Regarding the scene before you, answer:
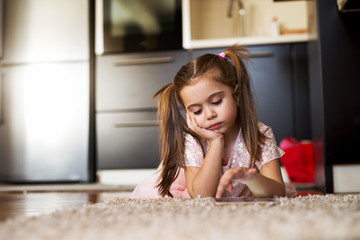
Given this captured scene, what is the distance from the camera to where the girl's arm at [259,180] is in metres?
0.73

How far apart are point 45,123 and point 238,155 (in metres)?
1.49

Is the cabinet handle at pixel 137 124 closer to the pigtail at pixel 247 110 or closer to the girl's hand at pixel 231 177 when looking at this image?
the pigtail at pixel 247 110

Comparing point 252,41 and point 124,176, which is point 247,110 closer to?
point 252,41

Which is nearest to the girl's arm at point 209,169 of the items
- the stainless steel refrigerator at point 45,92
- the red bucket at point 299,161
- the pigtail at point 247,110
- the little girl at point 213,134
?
the little girl at point 213,134

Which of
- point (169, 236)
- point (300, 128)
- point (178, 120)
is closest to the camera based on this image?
point (169, 236)

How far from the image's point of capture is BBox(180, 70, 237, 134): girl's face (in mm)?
928

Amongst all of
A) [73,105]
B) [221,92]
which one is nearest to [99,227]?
[221,92]

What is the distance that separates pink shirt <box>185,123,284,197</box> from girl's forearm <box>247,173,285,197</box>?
0.09 metres

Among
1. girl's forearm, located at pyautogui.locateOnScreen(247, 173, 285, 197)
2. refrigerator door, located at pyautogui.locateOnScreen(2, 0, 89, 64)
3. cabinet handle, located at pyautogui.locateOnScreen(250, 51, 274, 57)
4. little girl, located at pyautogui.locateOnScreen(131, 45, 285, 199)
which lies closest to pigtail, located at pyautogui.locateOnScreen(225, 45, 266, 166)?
little girl, located at pyautogui.locateOnScreen(131, 45, 285, 199)

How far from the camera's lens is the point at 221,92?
94cm

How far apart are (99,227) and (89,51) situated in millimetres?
1787

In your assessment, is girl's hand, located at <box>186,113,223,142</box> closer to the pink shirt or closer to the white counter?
the pink shirt

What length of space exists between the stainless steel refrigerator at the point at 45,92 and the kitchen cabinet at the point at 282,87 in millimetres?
950

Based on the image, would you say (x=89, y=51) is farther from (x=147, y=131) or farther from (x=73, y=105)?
(x=147, y=131)
